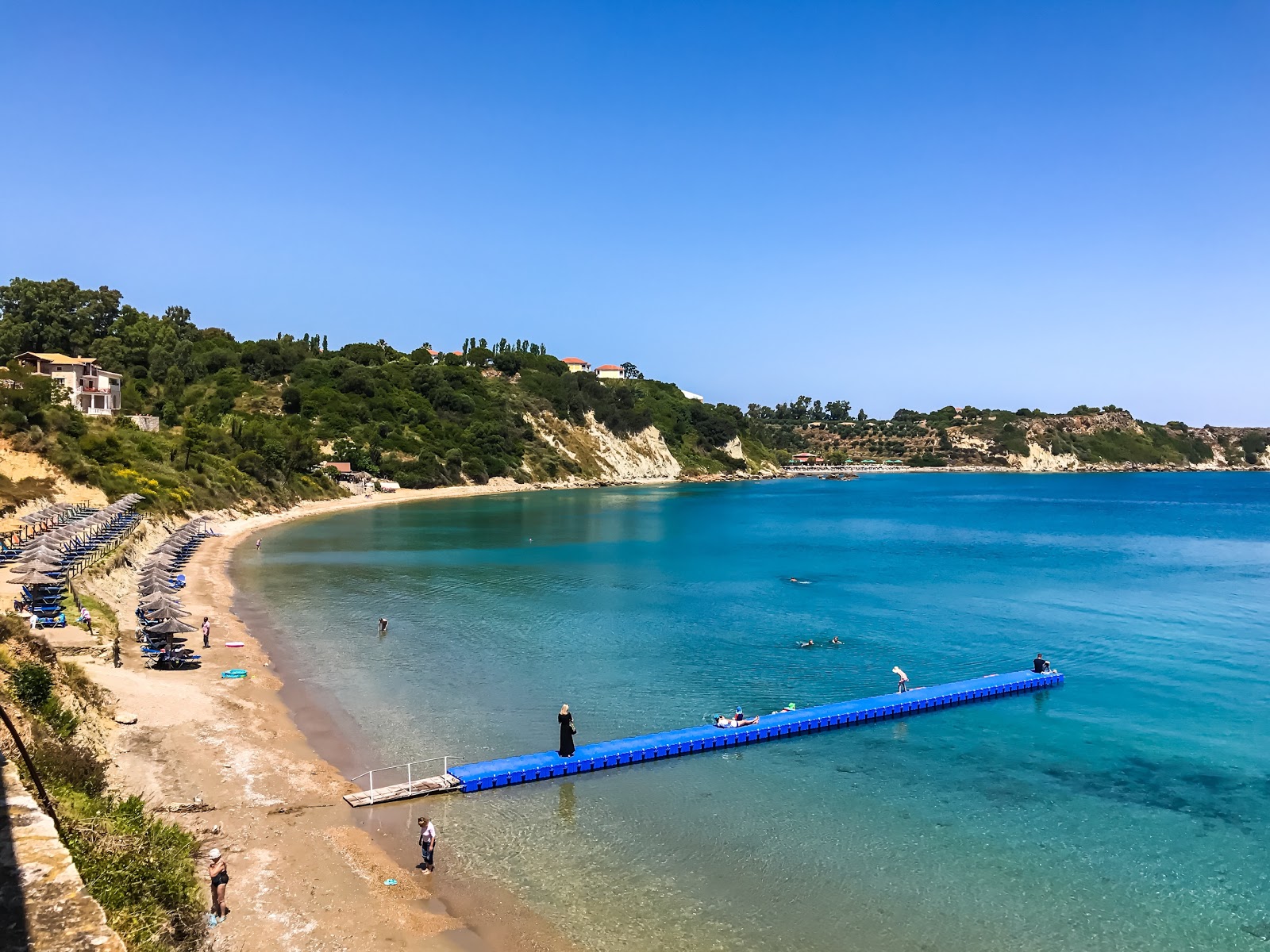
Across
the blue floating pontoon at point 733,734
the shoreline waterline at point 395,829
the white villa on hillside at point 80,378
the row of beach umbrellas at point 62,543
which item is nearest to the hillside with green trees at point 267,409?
the white villa on hillside at point 80,378

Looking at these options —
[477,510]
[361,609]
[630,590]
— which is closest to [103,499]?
[361,609]

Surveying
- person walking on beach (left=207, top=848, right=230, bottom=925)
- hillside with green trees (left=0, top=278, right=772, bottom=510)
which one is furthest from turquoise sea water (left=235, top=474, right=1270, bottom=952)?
hillside with green trees (left=0, top=278, right=772, bottom=510)

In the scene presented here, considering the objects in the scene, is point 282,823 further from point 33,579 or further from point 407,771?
point 33,579

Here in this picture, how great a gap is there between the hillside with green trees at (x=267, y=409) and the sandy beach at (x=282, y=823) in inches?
1676

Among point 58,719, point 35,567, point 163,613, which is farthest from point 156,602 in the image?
point 58,719

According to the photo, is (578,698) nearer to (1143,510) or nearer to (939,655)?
(939,655)

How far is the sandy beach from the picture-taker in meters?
15.4

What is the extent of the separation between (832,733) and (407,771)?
13.4 m

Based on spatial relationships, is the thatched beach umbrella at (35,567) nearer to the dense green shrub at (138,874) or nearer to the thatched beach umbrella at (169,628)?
the thatched beach umbrella at (169,628)

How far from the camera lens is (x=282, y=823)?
1909 cm

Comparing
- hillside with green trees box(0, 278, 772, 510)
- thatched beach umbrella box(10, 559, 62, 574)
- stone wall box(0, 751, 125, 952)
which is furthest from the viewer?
hillside with green trees box(0, 278, 772, 510)

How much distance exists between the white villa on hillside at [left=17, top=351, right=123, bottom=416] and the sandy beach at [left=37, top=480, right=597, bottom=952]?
206ft

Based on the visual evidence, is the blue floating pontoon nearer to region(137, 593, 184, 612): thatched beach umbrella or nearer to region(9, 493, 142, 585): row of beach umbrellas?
region(137, 593, 184, 612): thatched beach umbrella

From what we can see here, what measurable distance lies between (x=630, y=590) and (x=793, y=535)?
3636 cm
